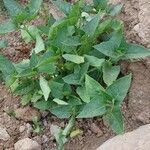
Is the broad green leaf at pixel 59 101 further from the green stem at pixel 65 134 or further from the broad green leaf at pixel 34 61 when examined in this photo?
the broad green leaf at pixel 34 61

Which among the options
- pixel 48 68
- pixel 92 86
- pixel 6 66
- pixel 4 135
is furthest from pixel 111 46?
pixel 4 135

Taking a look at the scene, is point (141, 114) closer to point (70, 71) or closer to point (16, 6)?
point (70, 71)

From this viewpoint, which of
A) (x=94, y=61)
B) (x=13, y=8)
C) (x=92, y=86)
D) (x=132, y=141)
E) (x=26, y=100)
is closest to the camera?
(x=132, y=141)

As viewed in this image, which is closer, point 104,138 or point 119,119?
point 119,119

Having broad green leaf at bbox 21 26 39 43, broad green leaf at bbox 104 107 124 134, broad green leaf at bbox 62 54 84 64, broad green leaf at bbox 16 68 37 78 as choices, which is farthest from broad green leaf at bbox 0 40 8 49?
broad green leaf at bbox 104 107 124 134

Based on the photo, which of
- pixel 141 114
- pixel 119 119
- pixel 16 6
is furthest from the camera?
pixel 16 6

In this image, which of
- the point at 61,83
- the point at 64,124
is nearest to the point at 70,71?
the point at 61,83

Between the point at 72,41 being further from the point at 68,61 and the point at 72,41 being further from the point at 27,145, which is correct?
the point at 27,145
